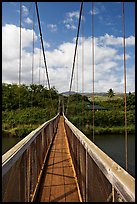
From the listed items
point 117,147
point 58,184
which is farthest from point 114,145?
point 58,184

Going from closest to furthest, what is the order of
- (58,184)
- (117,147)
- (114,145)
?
1. (58,184)
2. (117,147)
3. (114,145)

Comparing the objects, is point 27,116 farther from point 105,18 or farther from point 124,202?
point 124,202

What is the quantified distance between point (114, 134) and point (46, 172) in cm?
2118

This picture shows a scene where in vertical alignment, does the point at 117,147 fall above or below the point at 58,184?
below

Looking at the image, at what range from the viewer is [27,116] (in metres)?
12.0

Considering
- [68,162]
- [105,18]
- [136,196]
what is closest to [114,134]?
[105,18]

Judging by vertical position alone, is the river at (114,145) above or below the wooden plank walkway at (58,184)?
below

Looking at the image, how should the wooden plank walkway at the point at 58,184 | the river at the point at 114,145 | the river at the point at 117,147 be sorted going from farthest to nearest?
the river at the point at 114,145
the river at the point at 117,147
the wooden plank walkway at the point at 58,184

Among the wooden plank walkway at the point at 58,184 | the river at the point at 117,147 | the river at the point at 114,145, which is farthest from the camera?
the river at the point at 114,145

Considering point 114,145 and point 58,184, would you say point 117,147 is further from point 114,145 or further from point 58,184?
point 58,184

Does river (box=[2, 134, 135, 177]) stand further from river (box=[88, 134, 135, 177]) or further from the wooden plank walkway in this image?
the wooden plank walkway

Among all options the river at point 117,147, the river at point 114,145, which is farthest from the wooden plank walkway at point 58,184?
the river at point 114,145

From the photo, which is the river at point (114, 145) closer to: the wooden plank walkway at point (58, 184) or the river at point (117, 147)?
the river at point (117, 147)

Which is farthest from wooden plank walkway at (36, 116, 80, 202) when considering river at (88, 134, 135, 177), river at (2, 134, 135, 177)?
river at (2, 134, 135, 177)
